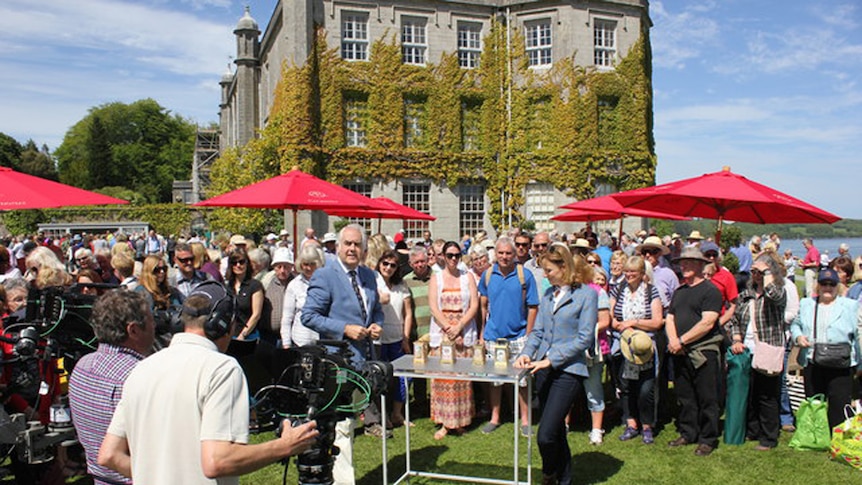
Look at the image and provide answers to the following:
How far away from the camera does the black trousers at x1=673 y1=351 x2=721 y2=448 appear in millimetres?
6559

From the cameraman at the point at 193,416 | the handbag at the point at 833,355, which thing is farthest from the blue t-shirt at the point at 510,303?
the cameraman at the point at 193,416

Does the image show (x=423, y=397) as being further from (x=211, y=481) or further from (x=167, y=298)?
(x=211, y=481)

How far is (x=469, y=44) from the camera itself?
86.8 ft

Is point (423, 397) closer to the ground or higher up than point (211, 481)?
closer to the ground

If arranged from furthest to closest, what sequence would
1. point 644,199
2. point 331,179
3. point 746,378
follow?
point 331,179, point 644,199, point 746,378

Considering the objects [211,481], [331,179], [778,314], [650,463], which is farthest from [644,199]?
[331,179]

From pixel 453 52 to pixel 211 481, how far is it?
24806 mm

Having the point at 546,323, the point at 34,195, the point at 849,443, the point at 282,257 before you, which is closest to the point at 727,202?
the point at 849,443

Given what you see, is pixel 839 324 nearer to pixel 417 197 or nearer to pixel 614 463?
pixel 614 463

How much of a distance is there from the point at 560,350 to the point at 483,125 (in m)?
21.9

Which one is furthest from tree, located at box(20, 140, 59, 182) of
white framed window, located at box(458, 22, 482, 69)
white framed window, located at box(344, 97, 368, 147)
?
white framed window, located at box(458, 22, 482, 69)

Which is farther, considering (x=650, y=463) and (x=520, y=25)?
(x=520, y=25)

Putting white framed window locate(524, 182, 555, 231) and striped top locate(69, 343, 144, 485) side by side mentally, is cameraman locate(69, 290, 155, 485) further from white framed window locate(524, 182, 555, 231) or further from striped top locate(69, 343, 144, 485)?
white framed window locate(524, 182, 555, 231)

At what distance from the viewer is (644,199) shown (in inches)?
318
